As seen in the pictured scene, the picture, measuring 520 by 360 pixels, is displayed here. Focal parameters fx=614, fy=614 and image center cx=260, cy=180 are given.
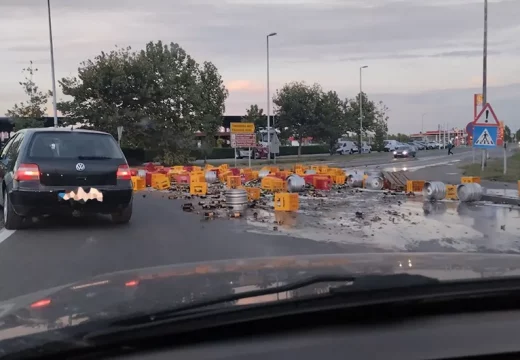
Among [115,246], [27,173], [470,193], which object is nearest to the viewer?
[115,246]

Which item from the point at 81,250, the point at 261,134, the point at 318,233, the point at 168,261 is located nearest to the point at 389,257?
the point at 168,261

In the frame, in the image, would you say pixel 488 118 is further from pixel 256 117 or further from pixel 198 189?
pixel 256 117

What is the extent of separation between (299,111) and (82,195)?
159 feet

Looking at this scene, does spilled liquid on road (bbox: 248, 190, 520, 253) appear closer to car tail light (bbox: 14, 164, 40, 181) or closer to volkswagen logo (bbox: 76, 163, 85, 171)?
volkswagen logo (bbox: 76, 163, 85, 171)

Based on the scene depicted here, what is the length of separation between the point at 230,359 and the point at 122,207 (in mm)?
8887

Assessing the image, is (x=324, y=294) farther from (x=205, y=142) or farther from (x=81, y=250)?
(x=205, y=142)

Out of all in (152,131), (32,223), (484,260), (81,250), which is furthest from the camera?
(152,131)

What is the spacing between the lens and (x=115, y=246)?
8.92 metres

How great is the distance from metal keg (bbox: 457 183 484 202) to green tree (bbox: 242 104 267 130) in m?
49.7

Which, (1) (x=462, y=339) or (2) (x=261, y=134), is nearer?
(1) (x=462, y=339)

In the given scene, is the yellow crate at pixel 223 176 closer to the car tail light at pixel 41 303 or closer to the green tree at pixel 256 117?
the car tail light at pixel 41 303

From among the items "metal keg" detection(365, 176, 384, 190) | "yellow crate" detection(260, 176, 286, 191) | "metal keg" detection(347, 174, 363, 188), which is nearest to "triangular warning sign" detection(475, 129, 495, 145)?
"metal keg" detection(365, 176, 384, 190)

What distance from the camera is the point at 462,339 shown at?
6.66ft

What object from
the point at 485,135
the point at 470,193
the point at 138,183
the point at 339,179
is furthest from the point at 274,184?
the point at 485,135
